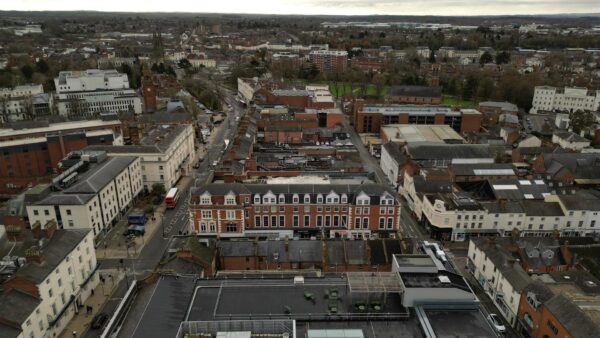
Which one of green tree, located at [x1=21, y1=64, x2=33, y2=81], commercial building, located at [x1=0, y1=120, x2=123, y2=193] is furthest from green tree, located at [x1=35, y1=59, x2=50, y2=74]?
commercial building, located at [x1=0, y1=120, x2=123, y2=193]

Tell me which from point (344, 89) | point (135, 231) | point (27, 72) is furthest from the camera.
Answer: point (344, 89)

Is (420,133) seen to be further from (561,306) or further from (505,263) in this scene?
(561,306)

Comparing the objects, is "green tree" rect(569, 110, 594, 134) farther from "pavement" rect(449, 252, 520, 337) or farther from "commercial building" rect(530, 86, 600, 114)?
"pavement" rect(449, 252, 520, 337)

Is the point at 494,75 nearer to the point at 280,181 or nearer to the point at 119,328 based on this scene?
the point at 280,181

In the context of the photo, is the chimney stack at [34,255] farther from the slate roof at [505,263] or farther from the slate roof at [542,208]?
the slate roof at [542,208]

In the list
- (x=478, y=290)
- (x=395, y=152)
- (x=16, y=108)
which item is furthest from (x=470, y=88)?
(x=16, y=108)

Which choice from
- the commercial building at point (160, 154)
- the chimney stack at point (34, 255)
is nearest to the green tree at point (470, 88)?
the commercial building at point (160, 154)
